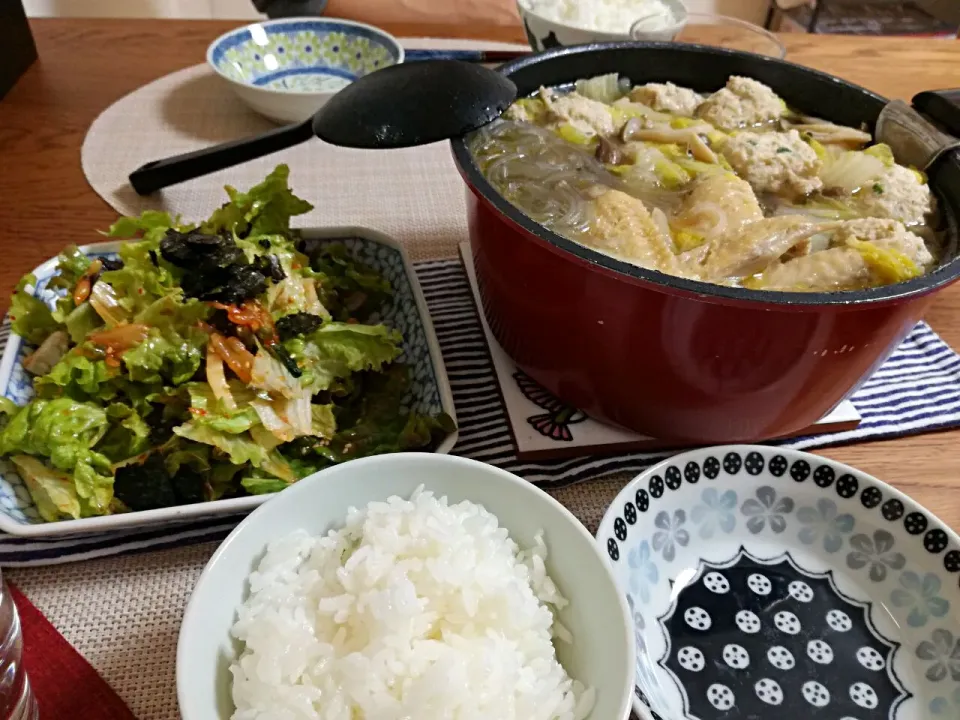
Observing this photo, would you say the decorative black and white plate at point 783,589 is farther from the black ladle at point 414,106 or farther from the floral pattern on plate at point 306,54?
the floral pattern on plate at point 306,54

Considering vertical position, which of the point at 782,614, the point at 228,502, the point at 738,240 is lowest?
the point at 782,614

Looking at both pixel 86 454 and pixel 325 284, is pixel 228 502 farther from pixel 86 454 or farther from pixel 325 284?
pixel 325 284

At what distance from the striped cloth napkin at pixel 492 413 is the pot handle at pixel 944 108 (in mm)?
367

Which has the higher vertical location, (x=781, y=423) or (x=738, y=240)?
(x=738, y=240)

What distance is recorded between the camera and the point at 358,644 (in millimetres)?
669

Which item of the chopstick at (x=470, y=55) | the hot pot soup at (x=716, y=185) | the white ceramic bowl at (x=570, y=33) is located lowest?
the chopstick at (x=470, y=55)

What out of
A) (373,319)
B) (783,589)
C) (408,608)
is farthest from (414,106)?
(783,589)

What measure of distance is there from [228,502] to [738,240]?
2.52 ft

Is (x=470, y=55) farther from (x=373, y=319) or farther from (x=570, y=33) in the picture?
(x=373, y=319)

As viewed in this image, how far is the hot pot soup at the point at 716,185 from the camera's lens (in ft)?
3.24

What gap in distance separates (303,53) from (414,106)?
3.53 ft

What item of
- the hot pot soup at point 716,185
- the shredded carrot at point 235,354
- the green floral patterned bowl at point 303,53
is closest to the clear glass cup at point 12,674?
the shredded carrot at point 235,354

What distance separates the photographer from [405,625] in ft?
2.16

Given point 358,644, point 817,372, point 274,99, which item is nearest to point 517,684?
point 358,644
